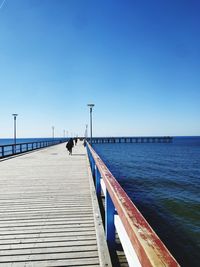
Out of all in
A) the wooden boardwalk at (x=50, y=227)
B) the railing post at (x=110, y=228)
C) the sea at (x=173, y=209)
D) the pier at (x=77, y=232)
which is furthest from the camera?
the sea at (x=173, y=209)

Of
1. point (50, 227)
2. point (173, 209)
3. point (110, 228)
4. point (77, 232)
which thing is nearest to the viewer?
point (110, 228)

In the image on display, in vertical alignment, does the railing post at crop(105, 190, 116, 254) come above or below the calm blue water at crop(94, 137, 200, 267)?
above

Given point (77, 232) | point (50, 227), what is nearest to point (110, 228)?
point (77, 232)

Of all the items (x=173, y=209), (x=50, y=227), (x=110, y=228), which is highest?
(x=110, y=228)

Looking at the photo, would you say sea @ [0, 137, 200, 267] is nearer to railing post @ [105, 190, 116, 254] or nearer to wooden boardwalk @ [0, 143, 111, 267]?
wooden boardwalk @ [0, 143, 111, 267]

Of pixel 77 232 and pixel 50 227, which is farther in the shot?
pixel 50 227

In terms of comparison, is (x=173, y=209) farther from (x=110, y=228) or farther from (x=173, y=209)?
(x=110, y=228)

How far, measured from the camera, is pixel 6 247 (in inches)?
120

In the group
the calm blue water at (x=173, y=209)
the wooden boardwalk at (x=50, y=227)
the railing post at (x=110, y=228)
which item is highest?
the railing post at (x=110, y=228)

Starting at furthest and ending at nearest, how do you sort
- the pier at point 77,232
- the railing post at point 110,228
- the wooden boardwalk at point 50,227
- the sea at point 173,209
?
the sea at point 173,209 < the railing post at point 110,228 < the wooden boardwalk at point 50,227 < the pier at point 77,232

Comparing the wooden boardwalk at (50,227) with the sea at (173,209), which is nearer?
the wooden boardwalk at (50,227)

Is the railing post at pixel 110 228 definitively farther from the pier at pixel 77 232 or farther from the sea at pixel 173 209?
the sea at pixel 173 209

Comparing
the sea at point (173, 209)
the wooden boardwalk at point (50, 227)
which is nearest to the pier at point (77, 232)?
the wooden boardwalk at point (50, 227)

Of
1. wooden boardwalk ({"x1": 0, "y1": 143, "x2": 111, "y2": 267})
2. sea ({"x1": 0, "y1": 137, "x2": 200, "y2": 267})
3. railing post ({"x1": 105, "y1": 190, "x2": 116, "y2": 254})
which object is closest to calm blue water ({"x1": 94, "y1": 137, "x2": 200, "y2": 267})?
sea ({"x1": 0, "y1": 137, "x2": 200, "y2": 267})
